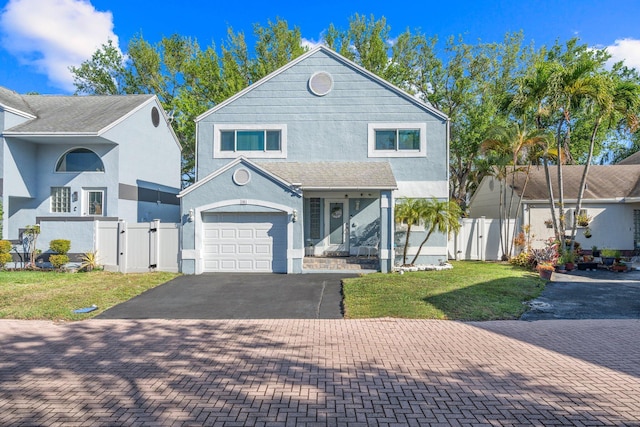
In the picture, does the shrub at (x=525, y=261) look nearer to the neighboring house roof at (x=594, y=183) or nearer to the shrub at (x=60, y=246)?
the neighboring house roof at (x=594, y=183)

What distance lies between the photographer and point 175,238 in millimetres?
13891

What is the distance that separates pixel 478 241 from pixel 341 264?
24.9 feet

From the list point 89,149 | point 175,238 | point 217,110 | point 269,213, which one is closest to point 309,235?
point 269,213

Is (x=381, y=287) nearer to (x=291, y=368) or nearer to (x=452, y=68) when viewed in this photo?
(x=291, y=368)

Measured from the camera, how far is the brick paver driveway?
4059 millimetres

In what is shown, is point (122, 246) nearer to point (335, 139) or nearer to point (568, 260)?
point (335, 139)

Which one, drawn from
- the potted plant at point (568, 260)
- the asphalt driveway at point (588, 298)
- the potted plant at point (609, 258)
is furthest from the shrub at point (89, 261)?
the potted plant at point (609, 258)

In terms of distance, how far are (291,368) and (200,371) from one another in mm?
1283

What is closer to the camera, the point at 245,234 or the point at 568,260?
the point at 245,234

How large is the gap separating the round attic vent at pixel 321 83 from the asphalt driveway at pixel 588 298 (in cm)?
1098

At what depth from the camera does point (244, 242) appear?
13891mm

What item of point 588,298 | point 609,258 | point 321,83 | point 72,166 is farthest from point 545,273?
point 72,166

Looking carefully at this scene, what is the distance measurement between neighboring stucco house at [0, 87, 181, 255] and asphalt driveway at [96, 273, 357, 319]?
6.00 meters

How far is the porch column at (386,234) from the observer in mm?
13469
